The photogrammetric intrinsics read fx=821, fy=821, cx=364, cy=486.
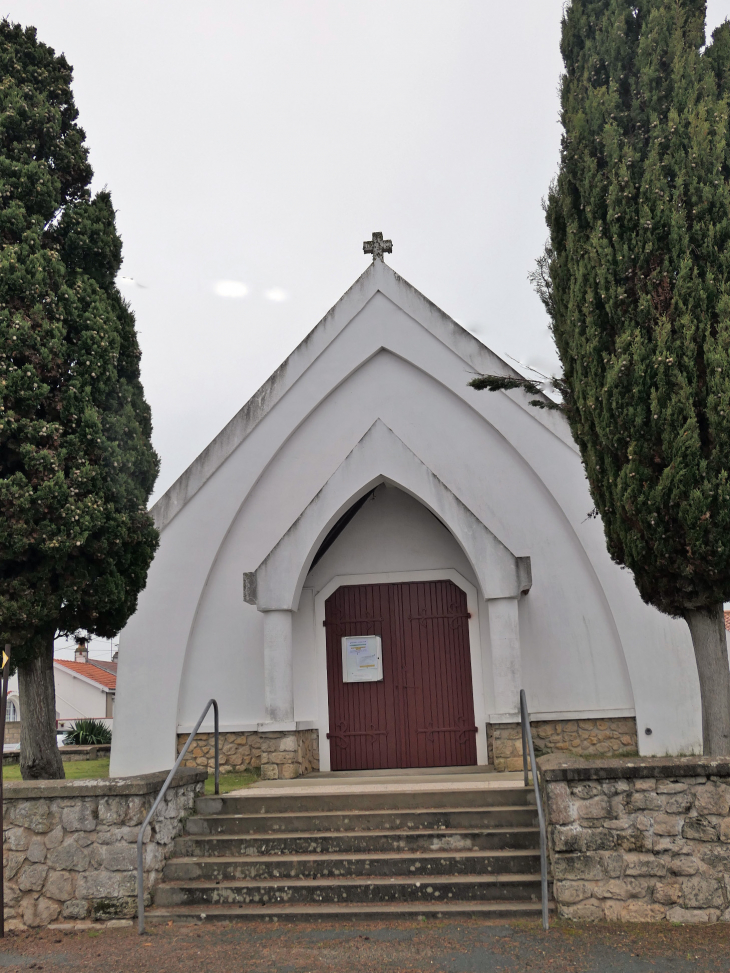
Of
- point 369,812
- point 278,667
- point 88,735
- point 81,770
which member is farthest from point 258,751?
point 88,735

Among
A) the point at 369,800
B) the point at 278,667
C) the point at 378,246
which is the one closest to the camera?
the point at 369,800

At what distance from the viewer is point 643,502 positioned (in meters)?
6.33

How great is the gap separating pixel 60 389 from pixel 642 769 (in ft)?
19.1

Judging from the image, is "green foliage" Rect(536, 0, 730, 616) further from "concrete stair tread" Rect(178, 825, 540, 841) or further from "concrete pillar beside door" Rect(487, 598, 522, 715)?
"concrete pillar beside door" Rect(487, 598, 522, 715)

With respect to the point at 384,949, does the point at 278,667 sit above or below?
above

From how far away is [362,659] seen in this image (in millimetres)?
10477

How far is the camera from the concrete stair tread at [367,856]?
20.7 ft

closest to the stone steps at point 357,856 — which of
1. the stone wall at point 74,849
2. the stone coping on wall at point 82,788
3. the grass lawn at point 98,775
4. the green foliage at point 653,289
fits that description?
the stone wall at point 74,849

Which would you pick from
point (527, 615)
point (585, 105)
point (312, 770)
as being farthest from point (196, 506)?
point (585, 105)

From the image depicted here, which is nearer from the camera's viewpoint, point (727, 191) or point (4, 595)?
point (727, 191)

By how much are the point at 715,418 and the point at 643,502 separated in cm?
81

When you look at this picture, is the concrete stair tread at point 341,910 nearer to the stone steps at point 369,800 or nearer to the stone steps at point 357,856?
the stone steps at point 357,856

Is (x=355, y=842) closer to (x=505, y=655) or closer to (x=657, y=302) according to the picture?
(x=505, y=655)

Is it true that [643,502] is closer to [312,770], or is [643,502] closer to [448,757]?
[448,757]
